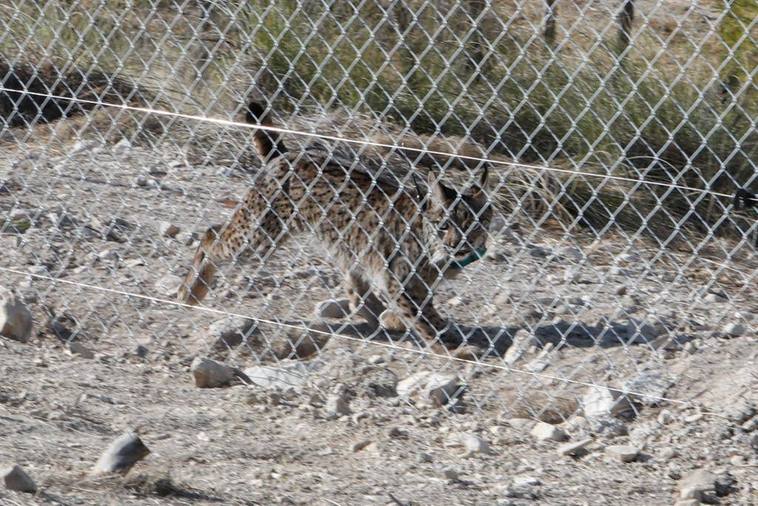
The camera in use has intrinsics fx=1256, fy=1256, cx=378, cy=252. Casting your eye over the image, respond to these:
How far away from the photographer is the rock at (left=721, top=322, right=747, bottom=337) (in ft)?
16.1

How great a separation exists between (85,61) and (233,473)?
4444 millimetres

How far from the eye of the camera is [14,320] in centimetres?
446

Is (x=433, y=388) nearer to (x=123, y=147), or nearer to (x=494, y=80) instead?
(x=494, y=80)

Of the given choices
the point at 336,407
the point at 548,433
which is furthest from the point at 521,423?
the point at 336,407

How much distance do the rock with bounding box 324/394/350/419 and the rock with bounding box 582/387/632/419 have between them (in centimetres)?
77

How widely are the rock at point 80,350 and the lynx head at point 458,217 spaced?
1.50m

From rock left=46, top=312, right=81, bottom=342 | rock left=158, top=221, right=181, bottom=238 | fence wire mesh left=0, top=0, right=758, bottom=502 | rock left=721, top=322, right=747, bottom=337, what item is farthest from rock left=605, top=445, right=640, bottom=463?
rock left=158, top=221, right=181, bottom=238

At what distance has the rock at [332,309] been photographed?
5.24 meters

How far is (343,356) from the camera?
4.46 m

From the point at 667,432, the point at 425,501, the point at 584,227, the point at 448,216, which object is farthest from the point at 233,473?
the point at 584,227

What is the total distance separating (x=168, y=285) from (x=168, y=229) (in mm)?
476

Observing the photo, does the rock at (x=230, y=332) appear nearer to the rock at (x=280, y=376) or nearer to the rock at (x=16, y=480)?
the rock at (x=280, y=376)

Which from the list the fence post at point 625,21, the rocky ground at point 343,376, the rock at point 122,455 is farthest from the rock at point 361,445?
the fence post at point 625,21

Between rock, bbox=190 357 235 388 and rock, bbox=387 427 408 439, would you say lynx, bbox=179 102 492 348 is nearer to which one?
rock, bbox=190 357 235 388
